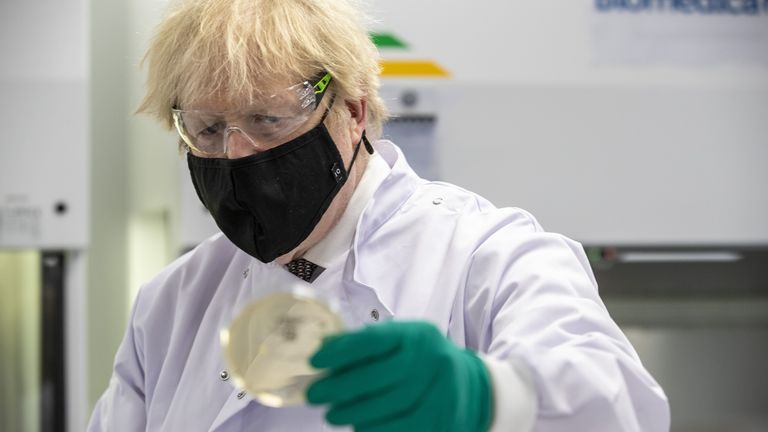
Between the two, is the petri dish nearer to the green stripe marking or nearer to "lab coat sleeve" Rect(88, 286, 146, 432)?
"lab coat sleeve" Rect(88, 286, 146, 432)

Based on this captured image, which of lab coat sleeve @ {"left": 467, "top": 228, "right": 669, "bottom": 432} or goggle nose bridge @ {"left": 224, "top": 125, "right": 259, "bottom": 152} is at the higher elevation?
goggle nose bridge @ {"left": 224, "top": 125, "right": 259, "bottom": 152}

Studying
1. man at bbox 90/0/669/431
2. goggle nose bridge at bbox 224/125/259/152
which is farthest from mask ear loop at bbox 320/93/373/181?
goggle nose bridge at bbox 224/125/259/152

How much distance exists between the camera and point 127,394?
1.51 metres

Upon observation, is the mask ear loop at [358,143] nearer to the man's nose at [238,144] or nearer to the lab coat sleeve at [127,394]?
the man's nose at [238,144]

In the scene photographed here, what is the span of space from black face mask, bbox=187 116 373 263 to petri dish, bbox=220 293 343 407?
0.37 meters

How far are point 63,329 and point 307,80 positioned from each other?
1291 millimetres

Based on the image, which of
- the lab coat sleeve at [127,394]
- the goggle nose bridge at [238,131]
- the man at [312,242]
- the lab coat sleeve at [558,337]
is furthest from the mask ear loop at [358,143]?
the lab coat sleeve at [127,394]

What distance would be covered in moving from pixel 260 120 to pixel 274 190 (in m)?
0.09

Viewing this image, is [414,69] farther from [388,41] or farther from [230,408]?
[230,408]

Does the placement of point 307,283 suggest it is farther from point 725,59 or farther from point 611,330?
point 725,59

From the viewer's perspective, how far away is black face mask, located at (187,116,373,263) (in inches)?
51.9

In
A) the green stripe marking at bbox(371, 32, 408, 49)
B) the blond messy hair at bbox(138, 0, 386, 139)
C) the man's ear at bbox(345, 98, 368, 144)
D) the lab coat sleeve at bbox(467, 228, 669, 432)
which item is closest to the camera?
the lab coat sleeve at bbox(467, 228, 669, 432)

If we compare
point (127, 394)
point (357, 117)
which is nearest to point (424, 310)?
point (357, 117)

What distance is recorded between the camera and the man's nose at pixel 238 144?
4.28 ft
